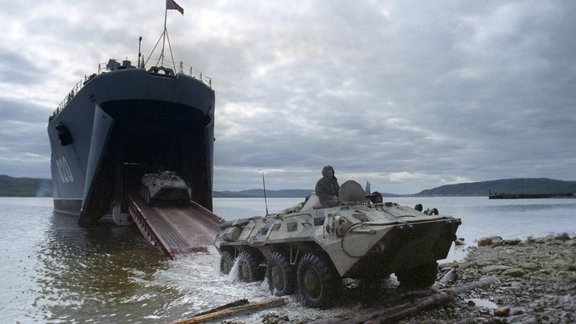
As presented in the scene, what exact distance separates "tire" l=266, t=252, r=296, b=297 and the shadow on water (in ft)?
8.07

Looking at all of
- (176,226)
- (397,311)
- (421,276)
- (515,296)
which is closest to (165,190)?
(176,226)

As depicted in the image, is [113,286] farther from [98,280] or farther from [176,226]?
[176,226]

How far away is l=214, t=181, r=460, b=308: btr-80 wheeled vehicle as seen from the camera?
24.8 feet

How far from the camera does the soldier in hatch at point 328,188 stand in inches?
366

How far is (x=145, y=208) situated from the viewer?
72.2 ft

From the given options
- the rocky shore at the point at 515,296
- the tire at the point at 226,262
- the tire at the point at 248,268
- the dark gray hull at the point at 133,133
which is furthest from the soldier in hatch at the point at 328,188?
the dark gray hull at the point at 133,133

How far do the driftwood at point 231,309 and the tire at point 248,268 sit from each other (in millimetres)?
2310

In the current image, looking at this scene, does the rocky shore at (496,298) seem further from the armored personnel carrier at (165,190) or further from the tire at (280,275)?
the armored personnel carrier at (165,190)

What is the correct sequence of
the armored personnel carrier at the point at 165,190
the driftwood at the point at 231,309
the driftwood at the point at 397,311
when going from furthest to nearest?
the armored personnel carrier at the point at 165,190
the driftwood at the point at 231,309
the driftwood at the point at 397,311

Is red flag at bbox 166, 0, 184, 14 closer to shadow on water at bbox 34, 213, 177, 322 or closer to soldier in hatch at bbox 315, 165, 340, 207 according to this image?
shadow on water at bbox 34, 213, 177, 322

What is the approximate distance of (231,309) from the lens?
7844 mm

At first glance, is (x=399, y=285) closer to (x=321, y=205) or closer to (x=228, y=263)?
(x=321, y=205)

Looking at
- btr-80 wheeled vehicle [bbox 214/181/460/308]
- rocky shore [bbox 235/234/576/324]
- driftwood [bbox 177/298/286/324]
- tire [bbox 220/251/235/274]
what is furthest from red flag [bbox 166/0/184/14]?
driftwood [bbox 177/298/286/324]

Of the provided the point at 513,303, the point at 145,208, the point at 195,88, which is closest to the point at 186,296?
the point at 513,303
